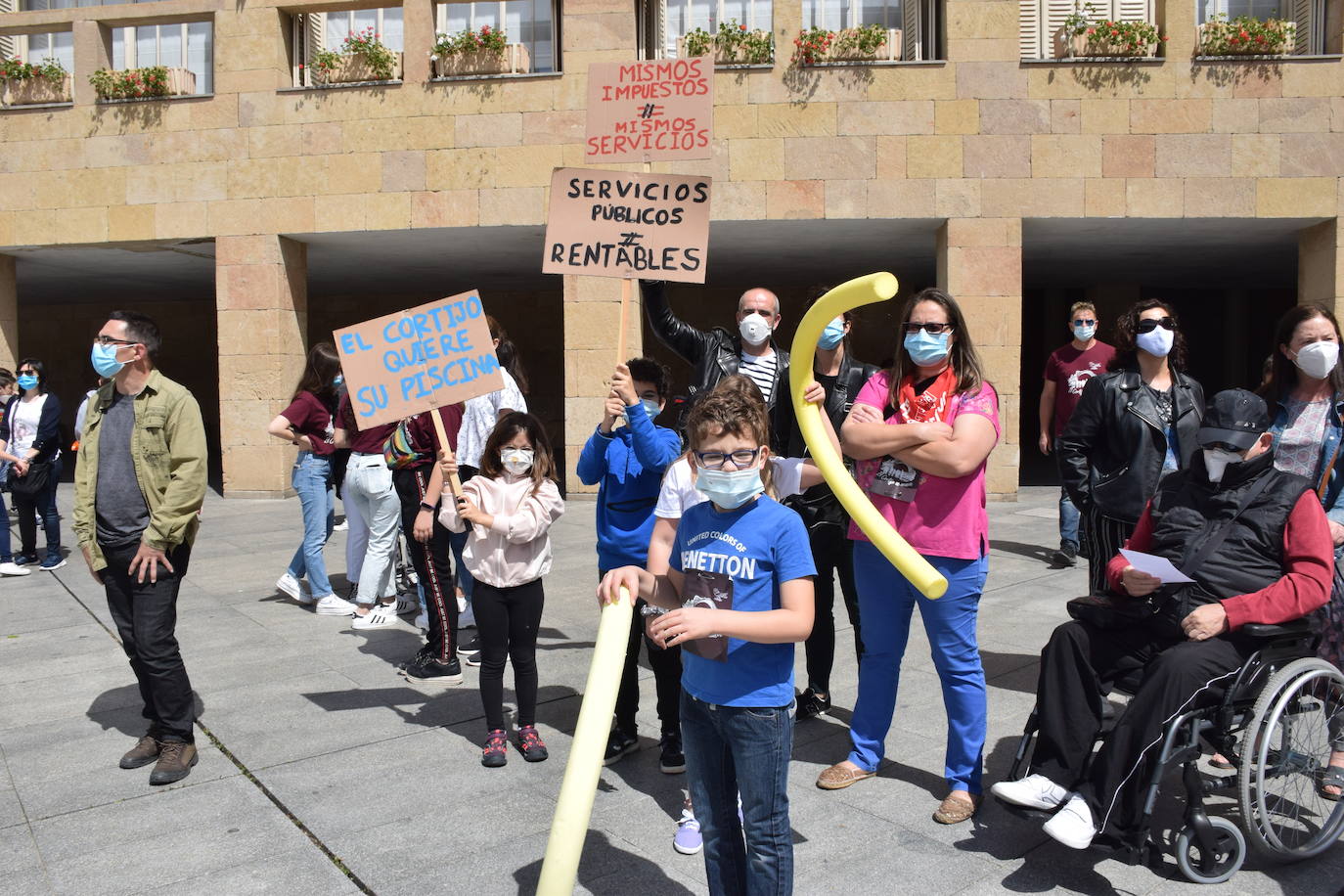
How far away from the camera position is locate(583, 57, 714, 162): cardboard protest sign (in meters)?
4.91

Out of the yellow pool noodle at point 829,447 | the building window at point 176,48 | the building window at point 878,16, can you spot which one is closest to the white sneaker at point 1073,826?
the yellow pool noodle at point 829,447

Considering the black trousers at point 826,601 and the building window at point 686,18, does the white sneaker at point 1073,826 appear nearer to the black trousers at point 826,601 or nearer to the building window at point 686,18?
the black trousers at point 826,601

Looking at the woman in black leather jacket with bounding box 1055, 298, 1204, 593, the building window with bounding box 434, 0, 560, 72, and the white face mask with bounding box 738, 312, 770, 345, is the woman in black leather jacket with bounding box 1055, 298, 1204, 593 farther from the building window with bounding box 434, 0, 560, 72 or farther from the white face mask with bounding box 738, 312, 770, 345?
the building window with bounding box 434, 0, 560, 72

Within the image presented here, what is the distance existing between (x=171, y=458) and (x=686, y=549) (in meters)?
2.65

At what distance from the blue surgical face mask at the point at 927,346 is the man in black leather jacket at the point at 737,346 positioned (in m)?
0.82

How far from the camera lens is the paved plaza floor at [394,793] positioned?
11.1 ft

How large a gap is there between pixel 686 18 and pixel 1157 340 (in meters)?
9.20

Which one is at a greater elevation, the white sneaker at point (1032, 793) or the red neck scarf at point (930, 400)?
the red neck scarf at point (930, 400)

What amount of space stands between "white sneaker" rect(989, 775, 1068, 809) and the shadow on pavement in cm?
107

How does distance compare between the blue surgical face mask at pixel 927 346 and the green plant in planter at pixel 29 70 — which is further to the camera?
the green plant in planter at pixel 29 70

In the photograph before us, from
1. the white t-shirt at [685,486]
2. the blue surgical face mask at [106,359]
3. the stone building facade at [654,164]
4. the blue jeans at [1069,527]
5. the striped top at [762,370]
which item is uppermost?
the stone building facade at [654,164]

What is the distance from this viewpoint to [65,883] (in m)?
3.35

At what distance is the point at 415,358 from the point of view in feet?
15.5

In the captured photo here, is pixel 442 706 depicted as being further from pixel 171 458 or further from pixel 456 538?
pixel 171 458
